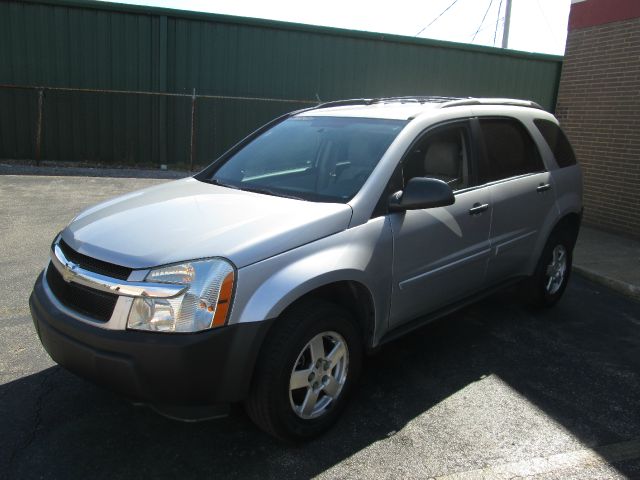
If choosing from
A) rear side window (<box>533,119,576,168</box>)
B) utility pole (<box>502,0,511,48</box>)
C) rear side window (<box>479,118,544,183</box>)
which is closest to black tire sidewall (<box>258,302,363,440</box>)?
rear side window (<box>479,118,544,183</box>)

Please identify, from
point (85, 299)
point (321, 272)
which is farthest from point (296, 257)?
point (85, 299)

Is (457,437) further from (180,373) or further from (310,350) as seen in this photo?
(180,373)

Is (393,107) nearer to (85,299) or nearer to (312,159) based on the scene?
(312,159)

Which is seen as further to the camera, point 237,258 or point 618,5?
point 618,5

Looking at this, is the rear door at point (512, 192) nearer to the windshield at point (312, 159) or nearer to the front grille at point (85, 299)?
the windshield at point (312, 159)

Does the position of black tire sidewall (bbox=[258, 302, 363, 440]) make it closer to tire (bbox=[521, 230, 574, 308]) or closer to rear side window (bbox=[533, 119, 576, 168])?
tire (bbox=[521, 230, 574, 308])

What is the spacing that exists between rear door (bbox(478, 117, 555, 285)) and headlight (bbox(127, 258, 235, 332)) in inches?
92.4

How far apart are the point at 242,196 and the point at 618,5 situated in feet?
23.8

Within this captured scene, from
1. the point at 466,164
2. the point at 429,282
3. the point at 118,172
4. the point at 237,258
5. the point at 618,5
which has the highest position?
the point at 618,5

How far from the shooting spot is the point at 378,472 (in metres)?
2.79

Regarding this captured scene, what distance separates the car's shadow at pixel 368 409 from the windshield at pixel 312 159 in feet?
4.37

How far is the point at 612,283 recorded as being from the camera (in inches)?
234

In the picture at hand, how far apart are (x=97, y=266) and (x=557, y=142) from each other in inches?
162

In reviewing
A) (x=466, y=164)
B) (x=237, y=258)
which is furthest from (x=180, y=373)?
(x=466, y=164)
